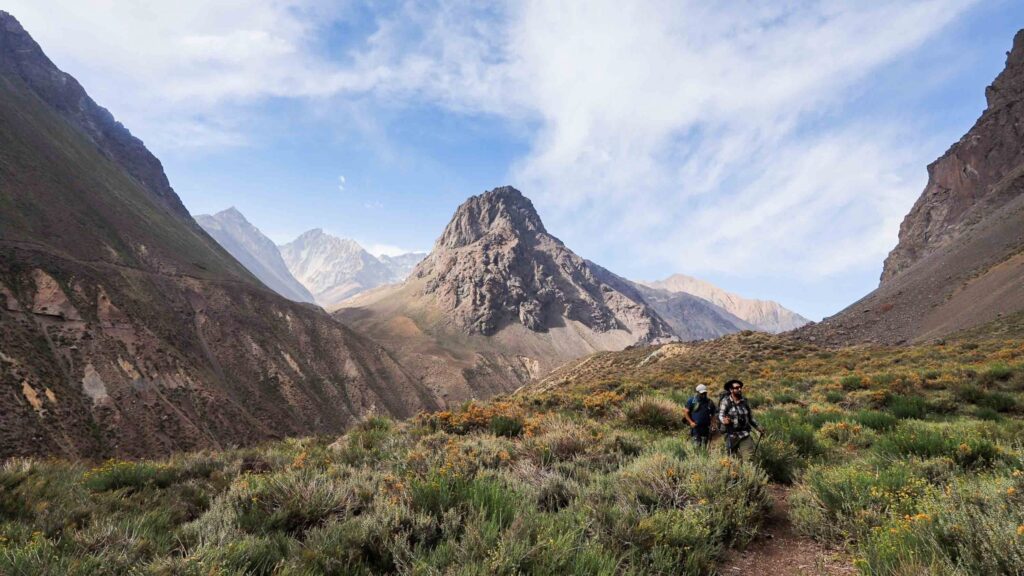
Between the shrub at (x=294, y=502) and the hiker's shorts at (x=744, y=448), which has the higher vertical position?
the hiker's shorts at (x=744, y=448)

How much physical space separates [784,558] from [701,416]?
13.4ft

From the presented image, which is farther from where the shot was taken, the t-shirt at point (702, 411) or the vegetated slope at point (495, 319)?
the vegetated slope at point (495, 319)

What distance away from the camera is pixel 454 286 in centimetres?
16300

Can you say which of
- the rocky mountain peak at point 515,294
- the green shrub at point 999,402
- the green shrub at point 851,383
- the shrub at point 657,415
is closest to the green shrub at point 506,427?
the shrub at point 657,415

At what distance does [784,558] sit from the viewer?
4.28 metres

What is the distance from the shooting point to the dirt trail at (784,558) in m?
3.98

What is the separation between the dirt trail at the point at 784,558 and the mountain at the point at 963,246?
149 feet

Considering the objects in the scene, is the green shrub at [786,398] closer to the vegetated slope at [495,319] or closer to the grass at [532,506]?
the grass at [532,506]

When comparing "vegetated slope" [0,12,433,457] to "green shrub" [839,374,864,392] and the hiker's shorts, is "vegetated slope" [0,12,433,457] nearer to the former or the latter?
the hiker's shorts

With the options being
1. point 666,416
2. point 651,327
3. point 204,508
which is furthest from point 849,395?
point 651,327

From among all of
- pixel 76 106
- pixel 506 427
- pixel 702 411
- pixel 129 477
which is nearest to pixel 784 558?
pixel 702 411

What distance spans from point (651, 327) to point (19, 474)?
193 m

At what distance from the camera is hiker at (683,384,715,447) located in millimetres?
8188

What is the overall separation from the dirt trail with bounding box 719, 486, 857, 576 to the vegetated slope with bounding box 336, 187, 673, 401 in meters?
95.3
